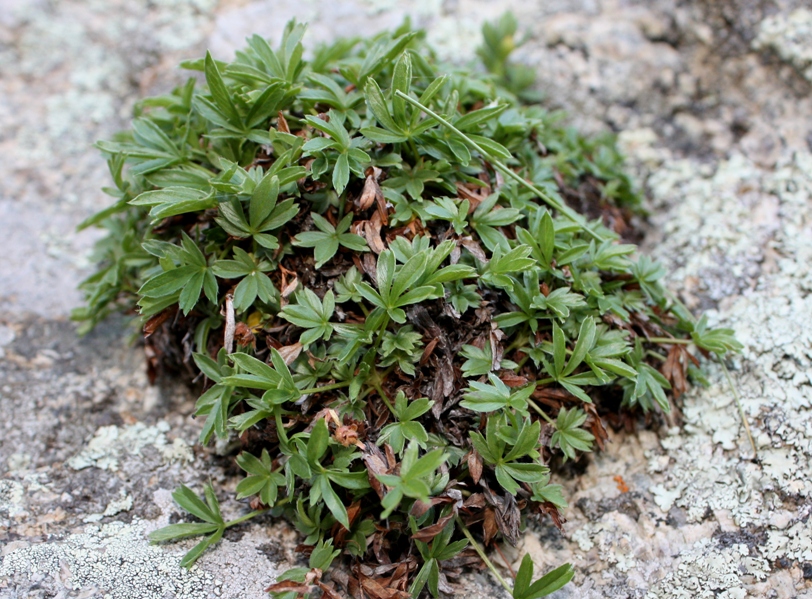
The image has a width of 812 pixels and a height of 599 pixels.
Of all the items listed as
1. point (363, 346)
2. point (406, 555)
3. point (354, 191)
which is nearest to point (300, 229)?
point (354, 191)

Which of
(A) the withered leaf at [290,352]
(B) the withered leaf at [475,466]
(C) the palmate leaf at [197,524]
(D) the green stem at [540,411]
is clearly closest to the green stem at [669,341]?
(D) the green stem at [540,411]

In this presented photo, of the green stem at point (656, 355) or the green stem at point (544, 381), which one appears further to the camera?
the green stem at point (656, 355)

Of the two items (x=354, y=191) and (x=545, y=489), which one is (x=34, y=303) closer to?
(x=354, y=191)

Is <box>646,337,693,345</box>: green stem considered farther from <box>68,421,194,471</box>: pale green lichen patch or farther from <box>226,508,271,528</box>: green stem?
<box>68,421,194,471</box>: pale green lichen patch

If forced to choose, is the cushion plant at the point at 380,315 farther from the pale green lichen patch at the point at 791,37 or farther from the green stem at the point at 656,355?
the pale green lichen patch at the point at 791,37

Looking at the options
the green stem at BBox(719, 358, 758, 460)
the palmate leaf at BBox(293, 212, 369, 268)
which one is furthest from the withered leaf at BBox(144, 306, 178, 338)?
the green stem at BBox(719, 358, 758, 460)

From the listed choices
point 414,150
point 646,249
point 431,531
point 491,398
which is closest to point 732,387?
point 646,249

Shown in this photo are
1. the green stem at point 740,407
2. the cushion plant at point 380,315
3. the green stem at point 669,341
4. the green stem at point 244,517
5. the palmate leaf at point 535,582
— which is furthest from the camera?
the green stem at point 669,341
